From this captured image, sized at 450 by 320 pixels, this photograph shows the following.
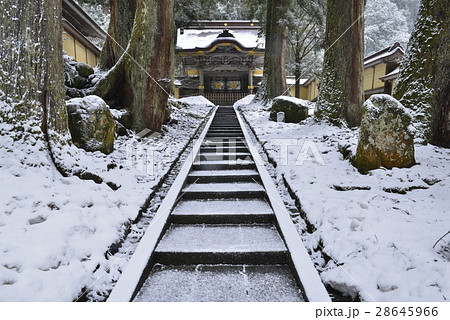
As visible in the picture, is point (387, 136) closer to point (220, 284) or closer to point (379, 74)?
point (220, 284)

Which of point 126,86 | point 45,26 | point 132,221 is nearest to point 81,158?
point 132,221

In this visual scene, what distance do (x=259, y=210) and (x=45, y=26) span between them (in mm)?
3859

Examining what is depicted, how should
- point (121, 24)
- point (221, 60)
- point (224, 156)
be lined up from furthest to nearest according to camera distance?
1. point (221, 60)
2. point (121, 24)
3. point (224, 156)

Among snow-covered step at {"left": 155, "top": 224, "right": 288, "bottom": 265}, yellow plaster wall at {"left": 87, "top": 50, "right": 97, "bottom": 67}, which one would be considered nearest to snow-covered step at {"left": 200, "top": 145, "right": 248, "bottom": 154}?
snow-covered step at {"left": 155, "top": 224, "right": 288, "bottom": 265}

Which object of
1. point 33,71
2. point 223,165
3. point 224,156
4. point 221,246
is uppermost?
point 33,71

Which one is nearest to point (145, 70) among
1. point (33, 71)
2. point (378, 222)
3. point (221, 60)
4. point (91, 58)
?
point (33, 71)

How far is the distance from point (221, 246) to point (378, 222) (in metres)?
1.74

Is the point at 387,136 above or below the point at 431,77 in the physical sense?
below

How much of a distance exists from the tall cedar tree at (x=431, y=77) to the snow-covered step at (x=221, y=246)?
145 inches

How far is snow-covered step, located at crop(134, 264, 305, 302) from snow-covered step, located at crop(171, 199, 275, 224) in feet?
2.75

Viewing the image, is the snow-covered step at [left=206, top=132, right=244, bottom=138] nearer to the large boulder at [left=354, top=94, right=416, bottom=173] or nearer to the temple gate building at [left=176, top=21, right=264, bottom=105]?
the large boulder at [left=354, top=94, right=416, bottom=173]

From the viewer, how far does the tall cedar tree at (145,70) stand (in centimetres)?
673

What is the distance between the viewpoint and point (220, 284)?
2.63 m

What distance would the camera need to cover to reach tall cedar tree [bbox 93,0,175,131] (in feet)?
22.1
